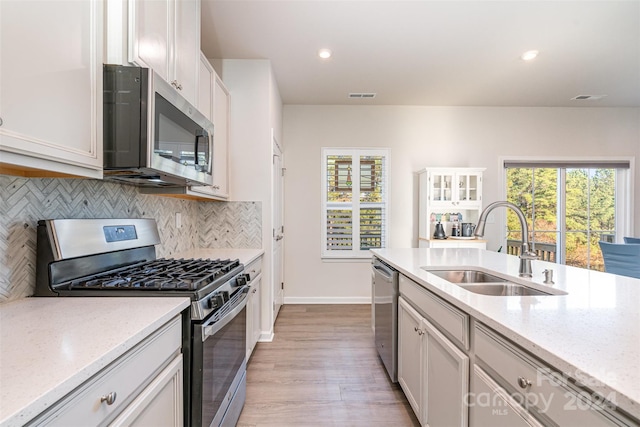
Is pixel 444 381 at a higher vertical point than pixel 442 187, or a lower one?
lower

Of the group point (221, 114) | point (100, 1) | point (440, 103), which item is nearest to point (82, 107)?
point (100, 1)

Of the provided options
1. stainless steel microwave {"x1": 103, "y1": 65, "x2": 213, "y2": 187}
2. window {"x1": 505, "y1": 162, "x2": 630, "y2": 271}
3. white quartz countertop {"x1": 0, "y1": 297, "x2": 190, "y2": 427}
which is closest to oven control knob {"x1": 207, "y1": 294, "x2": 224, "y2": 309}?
white quartz countertop {"x1": 0, "y1": 297, "x2": 190, "y2": 427}

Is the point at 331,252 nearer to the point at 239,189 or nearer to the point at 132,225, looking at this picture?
the point at 239,189

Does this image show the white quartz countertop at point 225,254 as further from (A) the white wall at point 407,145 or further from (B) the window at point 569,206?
(B) the window at point 569,206

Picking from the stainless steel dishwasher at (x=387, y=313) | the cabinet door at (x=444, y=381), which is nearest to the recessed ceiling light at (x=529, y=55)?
the stainless steel dishwasher at (x=387, y=313)

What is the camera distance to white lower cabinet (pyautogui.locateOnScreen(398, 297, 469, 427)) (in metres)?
1.20

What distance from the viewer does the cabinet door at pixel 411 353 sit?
63.4 inches

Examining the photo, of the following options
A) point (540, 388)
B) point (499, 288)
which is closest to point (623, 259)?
point (499, 288)

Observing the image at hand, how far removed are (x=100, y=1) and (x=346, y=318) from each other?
338 cm

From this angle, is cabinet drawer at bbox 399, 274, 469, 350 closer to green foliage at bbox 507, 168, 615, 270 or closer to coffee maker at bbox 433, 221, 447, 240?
coffee maker at bbox 433, 221, 447, 240

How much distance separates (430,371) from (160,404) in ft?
3.88

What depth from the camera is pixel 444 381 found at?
1.32 meters

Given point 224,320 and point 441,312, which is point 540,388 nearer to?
point 441,312

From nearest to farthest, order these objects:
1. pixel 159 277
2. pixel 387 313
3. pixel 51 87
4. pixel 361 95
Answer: pixel 51 87
pixel 159 277
pixel 387 313
pixel 361 95
